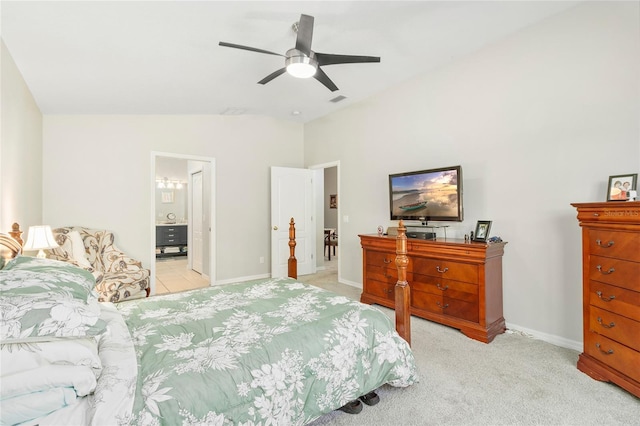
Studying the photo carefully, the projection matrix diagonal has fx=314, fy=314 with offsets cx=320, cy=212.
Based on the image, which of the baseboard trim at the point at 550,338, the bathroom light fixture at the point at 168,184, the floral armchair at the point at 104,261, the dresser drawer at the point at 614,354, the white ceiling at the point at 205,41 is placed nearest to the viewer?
the dresser drawer at the point at 614,354

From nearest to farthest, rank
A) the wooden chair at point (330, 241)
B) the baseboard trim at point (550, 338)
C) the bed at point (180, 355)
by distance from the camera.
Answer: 1. the bed at point (180, 355)
2. the baseboard trim at point (550, 338)
3. the wooden chair at point (330, 241)

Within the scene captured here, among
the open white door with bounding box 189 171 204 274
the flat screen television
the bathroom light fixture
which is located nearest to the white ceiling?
the flat screen television

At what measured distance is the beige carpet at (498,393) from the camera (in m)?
1.87

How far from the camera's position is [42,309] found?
1.23m

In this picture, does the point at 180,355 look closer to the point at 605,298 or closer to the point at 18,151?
the point at 605,298

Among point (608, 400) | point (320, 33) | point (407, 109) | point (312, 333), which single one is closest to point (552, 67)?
point (407, 109)

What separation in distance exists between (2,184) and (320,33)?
3.03m

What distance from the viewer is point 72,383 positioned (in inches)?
42.0

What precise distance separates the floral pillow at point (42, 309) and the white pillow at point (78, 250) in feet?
8.62

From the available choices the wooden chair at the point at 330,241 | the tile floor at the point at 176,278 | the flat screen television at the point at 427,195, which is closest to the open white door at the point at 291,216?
the tile floor at the point at 176,278

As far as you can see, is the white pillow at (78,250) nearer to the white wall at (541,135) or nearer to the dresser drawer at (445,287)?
the dresser drawer at (445,287)

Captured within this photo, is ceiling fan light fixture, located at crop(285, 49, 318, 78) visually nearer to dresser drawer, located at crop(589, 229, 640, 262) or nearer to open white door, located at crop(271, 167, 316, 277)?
dresser drawer, located at crop(589, 229, 640, 262)

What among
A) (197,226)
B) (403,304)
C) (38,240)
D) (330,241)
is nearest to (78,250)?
(38,240)

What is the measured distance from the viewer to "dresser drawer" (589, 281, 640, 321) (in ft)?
6.70
